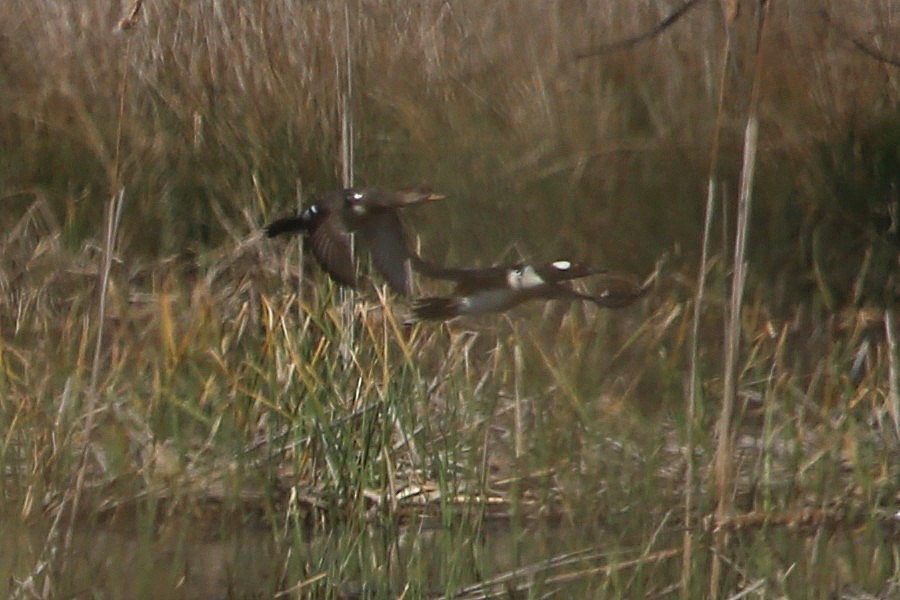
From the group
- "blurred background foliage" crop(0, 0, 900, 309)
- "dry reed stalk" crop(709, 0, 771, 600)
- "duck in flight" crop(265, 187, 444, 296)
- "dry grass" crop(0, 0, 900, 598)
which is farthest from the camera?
"blurred background foliage" crop(0, 0, 900, 309)

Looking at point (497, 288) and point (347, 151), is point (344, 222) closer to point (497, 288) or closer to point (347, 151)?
point (347, 151)

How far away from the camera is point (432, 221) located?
7.75ft

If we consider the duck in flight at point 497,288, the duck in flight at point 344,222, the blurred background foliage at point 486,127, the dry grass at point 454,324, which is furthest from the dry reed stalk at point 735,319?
the blurred background foliage at point 486,127

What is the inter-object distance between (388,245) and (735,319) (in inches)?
23.3

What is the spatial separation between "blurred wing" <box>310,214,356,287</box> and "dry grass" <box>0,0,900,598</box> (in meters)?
0.09

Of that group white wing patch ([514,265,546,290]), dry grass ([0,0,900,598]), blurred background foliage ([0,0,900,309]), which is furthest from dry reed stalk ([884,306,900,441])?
white wing patch ([514,265,546,290])

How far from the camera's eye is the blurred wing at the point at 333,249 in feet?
6.17

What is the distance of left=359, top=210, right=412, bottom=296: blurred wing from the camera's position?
1.92 m

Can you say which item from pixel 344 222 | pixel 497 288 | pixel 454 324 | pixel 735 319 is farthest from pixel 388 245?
pixel 735 319

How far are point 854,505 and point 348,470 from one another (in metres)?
0.53

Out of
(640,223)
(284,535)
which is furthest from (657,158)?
(284,535)

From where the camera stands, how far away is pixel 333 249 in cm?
189

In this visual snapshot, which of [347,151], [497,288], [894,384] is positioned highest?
[347,151]

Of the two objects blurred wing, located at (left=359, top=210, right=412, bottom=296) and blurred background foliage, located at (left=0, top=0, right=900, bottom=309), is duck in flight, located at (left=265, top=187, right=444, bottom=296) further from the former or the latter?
blurred background foliage, located at (left=0, top=0, right=900, bottom=309)
